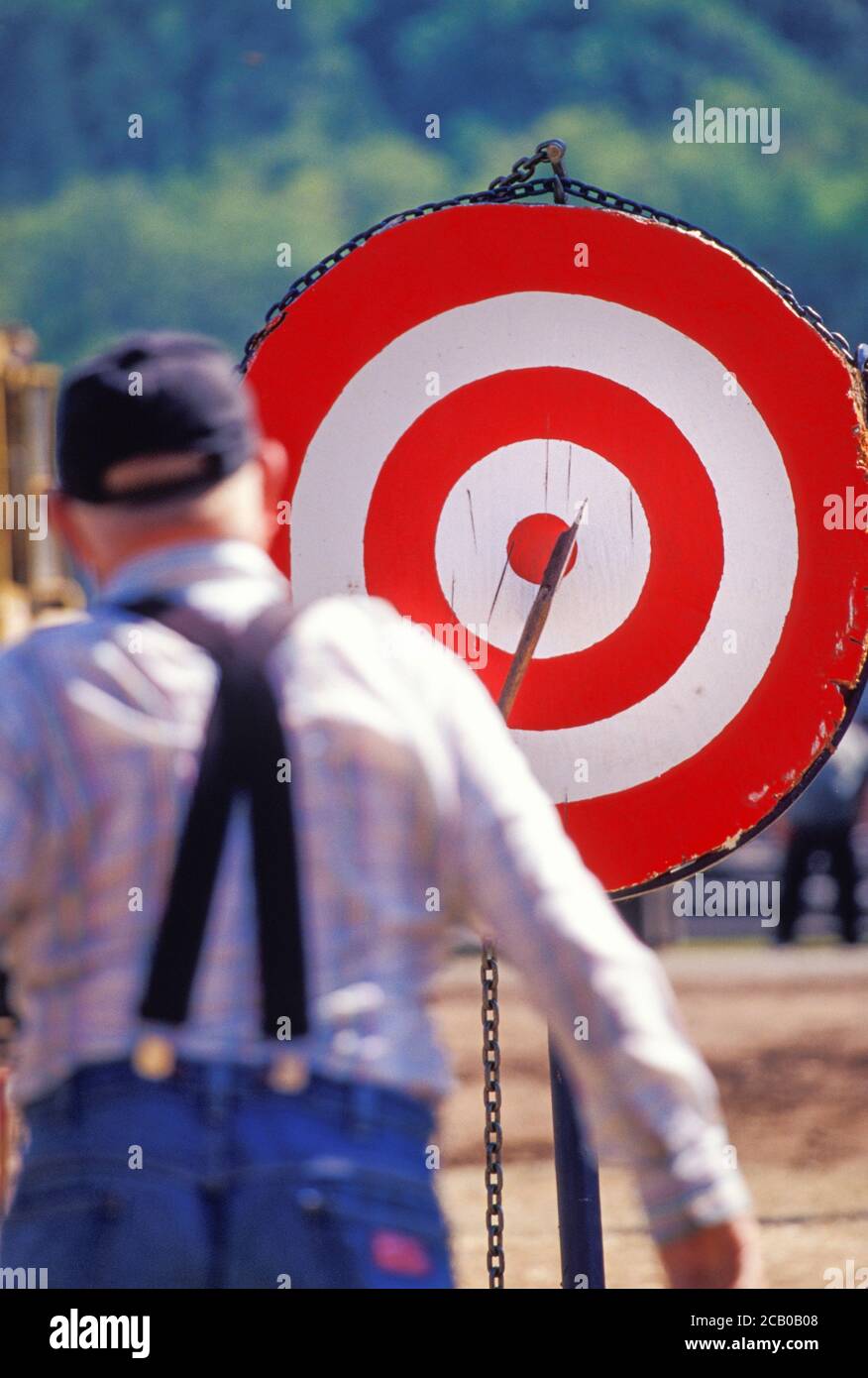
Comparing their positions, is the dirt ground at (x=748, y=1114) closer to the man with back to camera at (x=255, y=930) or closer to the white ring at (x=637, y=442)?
the white ring at (x=637, y=442)

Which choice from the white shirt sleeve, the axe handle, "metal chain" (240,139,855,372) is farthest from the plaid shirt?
"metal chain" (240,139,855,372)

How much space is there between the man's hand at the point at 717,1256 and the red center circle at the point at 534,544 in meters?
1.10

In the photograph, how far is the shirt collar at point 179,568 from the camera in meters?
1.31

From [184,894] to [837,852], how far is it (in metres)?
7.73

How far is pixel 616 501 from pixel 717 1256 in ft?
3.82

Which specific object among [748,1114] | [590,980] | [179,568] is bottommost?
[748,1114]

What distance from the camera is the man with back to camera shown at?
3.95 ft

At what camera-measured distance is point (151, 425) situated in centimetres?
131

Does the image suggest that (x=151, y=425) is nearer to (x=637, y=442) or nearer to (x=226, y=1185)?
(x=226, y=1185)

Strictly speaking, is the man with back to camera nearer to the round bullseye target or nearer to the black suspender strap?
the black suspender strap

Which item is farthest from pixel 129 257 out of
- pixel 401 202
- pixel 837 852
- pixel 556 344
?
pixel 556 344

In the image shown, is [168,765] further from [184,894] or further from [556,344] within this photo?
[556,344]

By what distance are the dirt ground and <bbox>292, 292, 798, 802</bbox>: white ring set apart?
349 millimetres

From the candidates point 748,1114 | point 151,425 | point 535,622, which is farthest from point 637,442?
point 748,1114
